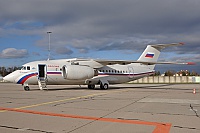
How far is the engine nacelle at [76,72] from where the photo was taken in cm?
2155

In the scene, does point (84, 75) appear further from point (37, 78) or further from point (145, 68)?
point (145, 68)

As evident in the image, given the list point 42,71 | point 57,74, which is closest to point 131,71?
point 57,74

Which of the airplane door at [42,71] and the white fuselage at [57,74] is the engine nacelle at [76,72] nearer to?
the white fuselage at [57,74]

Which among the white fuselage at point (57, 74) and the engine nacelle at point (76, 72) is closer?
the white fuselage at point (57, 74)

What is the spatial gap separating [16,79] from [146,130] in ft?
58.8

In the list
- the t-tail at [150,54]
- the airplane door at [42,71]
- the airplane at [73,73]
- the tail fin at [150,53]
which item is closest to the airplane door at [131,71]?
the airplane at [73,73]

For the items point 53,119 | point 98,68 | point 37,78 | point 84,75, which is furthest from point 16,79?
point 53,119

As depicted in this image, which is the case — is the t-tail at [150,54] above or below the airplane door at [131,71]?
above

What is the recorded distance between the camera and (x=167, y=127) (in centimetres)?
623

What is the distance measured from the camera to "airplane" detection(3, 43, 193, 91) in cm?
2138

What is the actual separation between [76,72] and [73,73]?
336 millimetres

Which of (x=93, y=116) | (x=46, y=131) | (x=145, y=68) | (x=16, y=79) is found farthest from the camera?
(x=145, y=68)

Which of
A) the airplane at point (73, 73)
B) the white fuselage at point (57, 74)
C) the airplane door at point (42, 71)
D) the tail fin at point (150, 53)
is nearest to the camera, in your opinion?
the white fuselage at point (57, 74)

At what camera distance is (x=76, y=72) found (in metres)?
21.8
